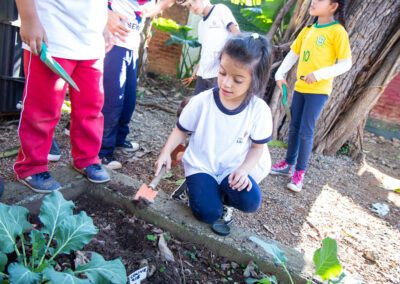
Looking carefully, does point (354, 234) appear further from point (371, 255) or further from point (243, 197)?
point (243, 197)

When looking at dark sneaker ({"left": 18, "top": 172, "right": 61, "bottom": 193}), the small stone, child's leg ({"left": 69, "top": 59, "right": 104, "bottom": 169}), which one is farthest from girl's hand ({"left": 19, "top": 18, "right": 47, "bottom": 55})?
the small stone

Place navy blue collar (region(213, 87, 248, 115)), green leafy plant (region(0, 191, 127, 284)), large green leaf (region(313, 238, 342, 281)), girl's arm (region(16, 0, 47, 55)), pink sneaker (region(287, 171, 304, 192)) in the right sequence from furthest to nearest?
pink sneaker (region(287, 171, 304, 192)), navy blue collar (region(213, 87, 248, 115)), girl's arm (region(16, 0, 47, 55)), large green leaf (region(313, 238, 342, 281)), green leafy plant (region(0, 191, 127, 284))

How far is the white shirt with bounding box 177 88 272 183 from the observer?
1.79 meters

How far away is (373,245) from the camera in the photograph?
2260 mm

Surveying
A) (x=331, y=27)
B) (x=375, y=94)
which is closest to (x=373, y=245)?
(x=331, y=27)

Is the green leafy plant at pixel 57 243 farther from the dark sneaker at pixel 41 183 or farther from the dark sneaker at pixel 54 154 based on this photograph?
the dark sneaker at pixel 54 154

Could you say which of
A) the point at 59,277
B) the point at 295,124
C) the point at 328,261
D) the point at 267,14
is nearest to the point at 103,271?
the point at 59,277

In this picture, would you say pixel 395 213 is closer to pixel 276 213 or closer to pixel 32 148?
pixel 276 213

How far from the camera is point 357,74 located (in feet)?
12.5

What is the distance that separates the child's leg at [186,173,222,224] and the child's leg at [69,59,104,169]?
0.65 metres

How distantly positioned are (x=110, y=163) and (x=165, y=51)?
6.00 meters

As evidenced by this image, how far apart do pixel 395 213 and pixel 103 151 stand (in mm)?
2745

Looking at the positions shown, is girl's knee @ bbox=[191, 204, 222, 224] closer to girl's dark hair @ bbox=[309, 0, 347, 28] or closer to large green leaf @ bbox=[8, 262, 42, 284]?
large green leaf @ bbox=[8, 262, 42, 284]

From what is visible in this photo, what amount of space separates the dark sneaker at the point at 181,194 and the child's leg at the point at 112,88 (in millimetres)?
771
